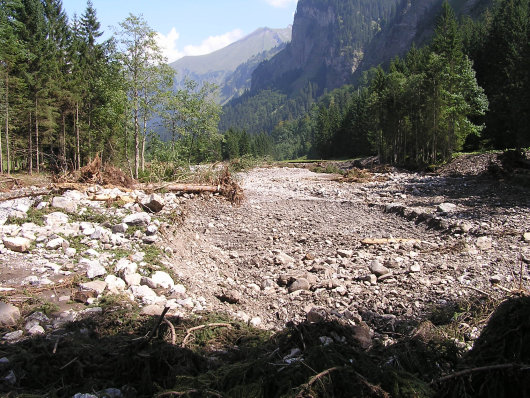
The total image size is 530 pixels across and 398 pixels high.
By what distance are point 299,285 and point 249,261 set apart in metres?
1.95

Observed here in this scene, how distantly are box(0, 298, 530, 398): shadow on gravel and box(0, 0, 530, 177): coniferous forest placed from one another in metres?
15.8

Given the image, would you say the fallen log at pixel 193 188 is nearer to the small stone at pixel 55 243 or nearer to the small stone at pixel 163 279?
the small stone at pixel 55 243

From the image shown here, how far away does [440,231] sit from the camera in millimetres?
9859

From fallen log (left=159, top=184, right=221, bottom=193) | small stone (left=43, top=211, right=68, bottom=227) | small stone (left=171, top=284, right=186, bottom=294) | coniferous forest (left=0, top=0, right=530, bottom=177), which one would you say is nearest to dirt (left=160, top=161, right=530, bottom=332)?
small stone (left=171, top=284, right=186, bottom=294)

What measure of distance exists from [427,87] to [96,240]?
98.8 feet

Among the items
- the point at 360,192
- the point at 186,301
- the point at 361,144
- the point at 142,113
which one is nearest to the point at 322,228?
the point at 186,301

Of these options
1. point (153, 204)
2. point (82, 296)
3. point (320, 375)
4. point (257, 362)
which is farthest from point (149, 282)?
point (153, 204)

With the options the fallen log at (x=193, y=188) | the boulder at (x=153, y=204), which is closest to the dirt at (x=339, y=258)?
the fallen log at (x=193, y=188)

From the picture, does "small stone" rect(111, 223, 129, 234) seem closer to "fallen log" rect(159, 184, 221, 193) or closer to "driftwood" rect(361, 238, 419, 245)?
"fallen log" rect(159, 184, 221, 193)

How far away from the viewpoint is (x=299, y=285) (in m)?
6.34

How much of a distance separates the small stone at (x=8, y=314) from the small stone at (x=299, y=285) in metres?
4.17

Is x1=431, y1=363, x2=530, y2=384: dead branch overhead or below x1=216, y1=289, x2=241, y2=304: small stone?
overhead

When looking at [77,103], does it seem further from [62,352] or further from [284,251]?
[62,352]

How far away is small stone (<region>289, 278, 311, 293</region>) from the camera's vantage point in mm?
6316
